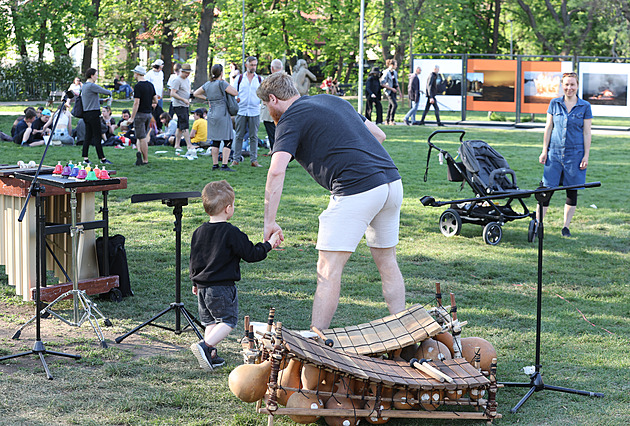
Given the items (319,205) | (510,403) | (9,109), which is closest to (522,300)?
(510,403)

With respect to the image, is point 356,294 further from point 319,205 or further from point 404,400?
point 319,205

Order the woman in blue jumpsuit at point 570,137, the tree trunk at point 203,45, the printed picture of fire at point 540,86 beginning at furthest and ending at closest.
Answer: the tree trunk at point 203,45 < the printed picture of fire at point 540,86 < the woman in blue jumpsuit at point 570,137

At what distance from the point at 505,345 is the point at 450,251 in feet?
10.4

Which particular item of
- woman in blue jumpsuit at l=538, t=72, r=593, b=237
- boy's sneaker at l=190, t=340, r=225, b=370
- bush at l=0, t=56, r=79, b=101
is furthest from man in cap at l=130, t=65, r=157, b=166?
bush at l=0, t=56, r=79, b=101

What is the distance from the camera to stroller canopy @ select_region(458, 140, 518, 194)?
9.45 m

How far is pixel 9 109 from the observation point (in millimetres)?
27375

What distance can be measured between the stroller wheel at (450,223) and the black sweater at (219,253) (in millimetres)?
4848

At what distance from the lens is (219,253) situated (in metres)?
5.08

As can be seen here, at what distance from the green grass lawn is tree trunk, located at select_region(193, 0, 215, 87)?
22.8 meters

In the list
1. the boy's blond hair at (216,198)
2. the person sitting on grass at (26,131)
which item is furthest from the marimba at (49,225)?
the person sitting on grass at (26,131)

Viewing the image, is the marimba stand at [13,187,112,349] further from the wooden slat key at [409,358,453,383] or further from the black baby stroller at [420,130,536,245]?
the black baby stroller at [420,130,536,245]

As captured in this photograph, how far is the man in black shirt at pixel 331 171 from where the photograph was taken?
195 inches

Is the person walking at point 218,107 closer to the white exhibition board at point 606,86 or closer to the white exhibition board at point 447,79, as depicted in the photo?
the white exhibition board at point 447,79

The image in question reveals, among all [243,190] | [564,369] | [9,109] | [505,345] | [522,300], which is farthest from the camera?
[9,109]
